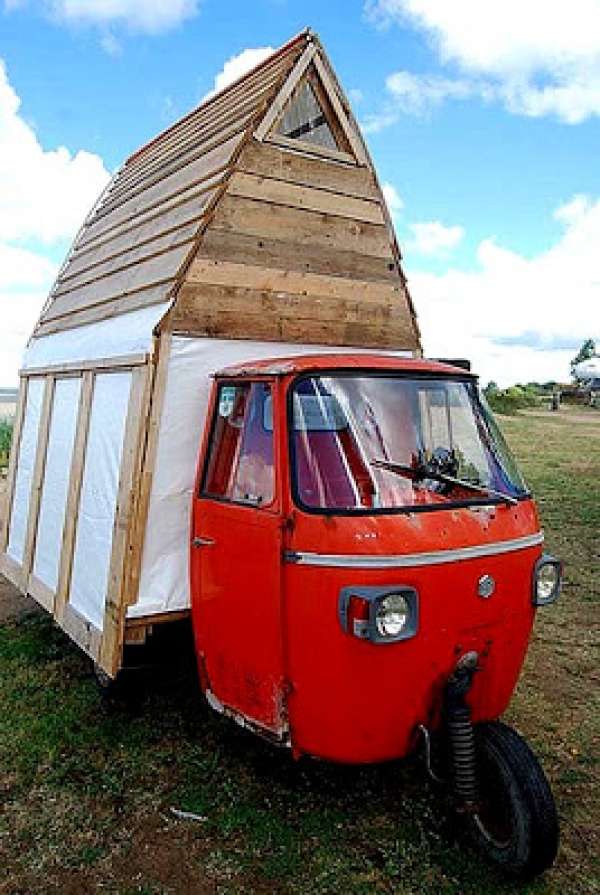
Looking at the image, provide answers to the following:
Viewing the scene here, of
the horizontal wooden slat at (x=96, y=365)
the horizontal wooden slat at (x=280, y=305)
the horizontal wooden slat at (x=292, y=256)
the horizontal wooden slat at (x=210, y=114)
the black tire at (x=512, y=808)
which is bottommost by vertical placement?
the black tire at (x=512, y=808)

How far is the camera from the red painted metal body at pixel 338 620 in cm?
335

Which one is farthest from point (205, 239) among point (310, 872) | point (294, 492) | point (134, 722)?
point (310, 872)

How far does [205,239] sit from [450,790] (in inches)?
137

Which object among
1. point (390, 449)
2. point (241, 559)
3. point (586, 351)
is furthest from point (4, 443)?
point (586, 351)

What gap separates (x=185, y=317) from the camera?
4.56 meters

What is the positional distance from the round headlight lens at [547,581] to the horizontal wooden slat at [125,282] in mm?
2823

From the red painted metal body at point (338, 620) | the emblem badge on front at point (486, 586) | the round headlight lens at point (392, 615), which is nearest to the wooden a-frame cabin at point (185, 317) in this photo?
the red painted metal body at point (338, 620)

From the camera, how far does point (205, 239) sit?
470 centimetres

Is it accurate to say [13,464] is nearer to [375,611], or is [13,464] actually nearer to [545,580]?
[375,611]

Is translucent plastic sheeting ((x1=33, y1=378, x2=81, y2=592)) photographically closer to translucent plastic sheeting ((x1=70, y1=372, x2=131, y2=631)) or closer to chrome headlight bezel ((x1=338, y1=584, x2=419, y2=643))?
translucent plastic sheeting ((x1=70, y1=372, x2=131, y2=631))

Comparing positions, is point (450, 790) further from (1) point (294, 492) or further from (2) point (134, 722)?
(2) point (134, 722)

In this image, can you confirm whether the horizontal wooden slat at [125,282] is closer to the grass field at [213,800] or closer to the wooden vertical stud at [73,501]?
the wooden vertical stud at [73,501]

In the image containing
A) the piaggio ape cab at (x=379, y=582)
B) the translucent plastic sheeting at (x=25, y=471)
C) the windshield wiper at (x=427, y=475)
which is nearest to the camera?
the piaggio ape cab at (x=379, y=582)

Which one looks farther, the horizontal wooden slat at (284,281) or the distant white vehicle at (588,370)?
the distant white vehicle at (588,370)
